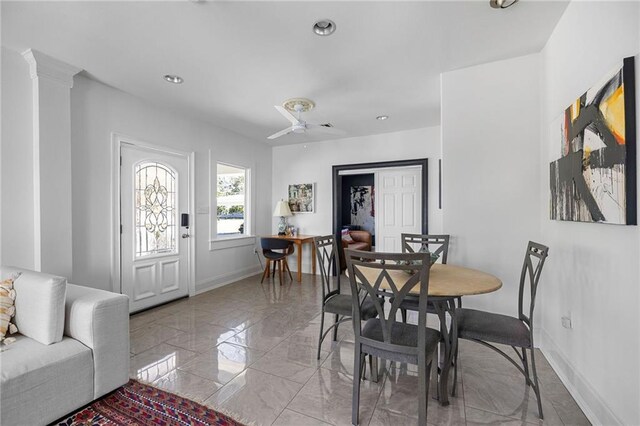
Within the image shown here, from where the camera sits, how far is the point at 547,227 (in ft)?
7.72

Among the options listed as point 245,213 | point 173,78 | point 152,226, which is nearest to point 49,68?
point 173,78

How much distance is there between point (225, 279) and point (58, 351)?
3.05 m

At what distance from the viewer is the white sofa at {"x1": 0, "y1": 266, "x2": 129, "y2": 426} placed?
1.51 meters

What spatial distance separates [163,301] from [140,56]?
292 cm

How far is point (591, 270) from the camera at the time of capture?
168 centimetres

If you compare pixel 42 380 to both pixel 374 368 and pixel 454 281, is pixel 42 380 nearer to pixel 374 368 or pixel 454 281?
pixel 374 368

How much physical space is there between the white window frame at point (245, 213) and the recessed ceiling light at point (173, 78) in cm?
157

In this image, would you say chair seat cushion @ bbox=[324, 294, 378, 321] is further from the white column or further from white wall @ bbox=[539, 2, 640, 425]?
the white column

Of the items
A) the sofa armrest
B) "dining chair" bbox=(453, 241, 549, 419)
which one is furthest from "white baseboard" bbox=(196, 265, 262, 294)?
"dining chair" bbox=(453, 241, 549, 419)

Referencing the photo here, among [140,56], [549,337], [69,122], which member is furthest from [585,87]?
[69,122]

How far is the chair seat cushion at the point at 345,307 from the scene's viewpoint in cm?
219

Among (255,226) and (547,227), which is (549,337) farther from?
(255,226)

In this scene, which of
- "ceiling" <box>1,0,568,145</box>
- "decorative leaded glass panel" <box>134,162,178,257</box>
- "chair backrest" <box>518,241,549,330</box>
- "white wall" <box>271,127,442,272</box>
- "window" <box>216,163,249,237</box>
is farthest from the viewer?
"window" <box>216,163,249,237</box>

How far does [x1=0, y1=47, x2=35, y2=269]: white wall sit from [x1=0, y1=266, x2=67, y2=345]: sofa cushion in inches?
35.2
